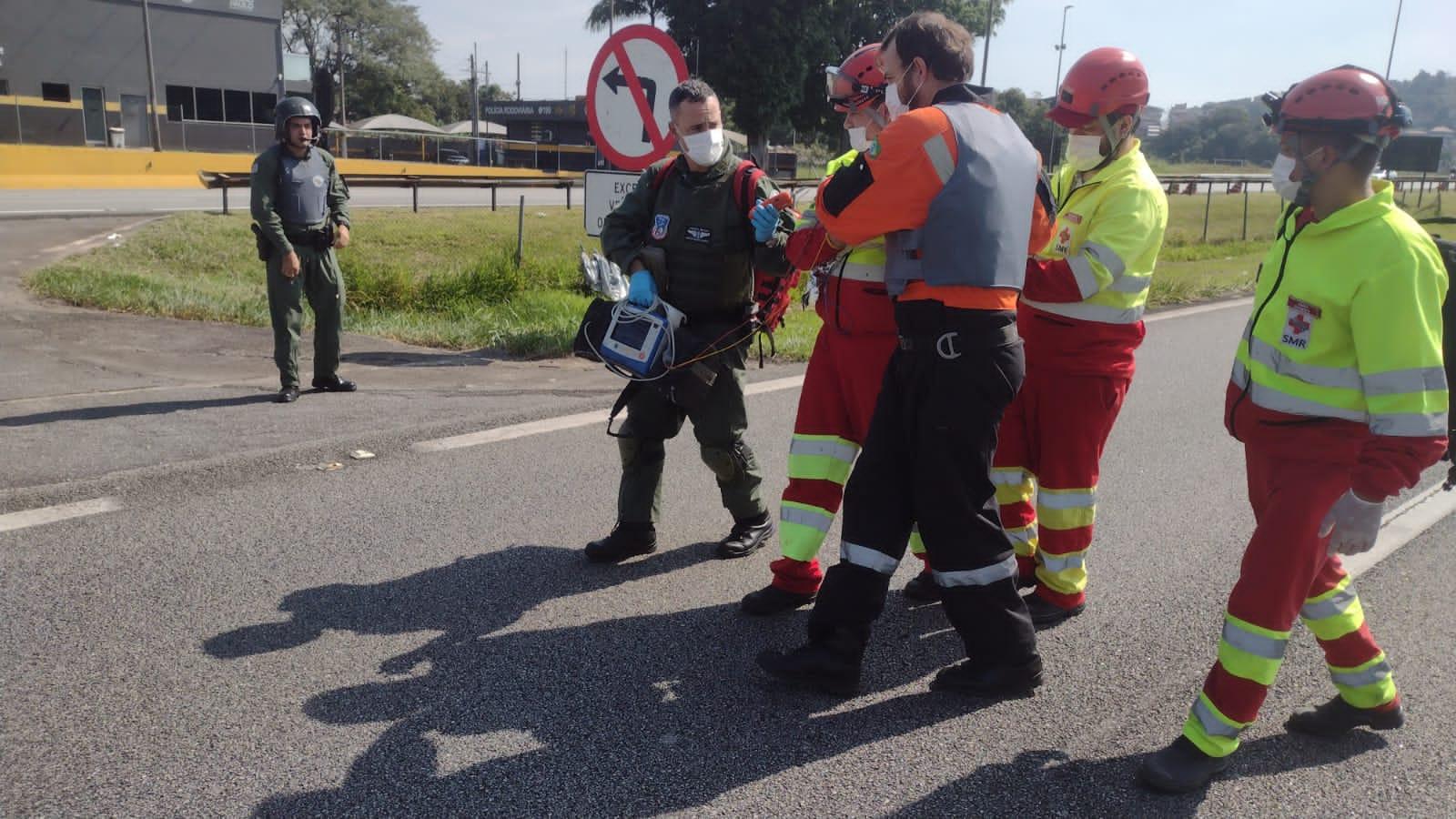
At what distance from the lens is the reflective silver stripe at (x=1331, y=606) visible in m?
3.13

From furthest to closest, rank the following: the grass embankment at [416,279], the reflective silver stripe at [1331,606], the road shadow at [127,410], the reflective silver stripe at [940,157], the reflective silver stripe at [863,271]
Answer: the grass embankment at [416,279], the road shadow at [127,410], the reflective silver stripe at [863,271], the reflective silver stripe at [1331,606], the reflective silver stripe at [940,157]

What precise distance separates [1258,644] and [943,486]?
3.02ft

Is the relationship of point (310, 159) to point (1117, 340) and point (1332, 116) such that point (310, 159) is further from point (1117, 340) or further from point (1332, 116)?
point (1332, 116)

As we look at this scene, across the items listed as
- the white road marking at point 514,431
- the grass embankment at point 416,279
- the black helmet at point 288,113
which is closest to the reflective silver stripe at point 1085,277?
the white road marking at point 514,431

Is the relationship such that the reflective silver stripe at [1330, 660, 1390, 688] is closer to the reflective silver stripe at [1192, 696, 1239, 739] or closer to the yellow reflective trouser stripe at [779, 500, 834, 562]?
the reflective silver stripe at [1192, 696, 1239, 739]

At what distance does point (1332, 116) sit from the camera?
2736 mm

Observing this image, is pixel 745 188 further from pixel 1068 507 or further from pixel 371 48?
pixel 371 48

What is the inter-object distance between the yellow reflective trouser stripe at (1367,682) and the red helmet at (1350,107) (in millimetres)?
1503

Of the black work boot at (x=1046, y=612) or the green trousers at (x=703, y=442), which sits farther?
the green trousers at (x=703, y=442)

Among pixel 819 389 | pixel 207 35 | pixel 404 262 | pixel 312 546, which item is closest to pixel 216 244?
pixel 404 262

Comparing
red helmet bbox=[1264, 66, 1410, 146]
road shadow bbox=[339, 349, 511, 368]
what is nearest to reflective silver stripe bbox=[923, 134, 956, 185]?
red helmet bbox=[1264, 66, 1410, 146]

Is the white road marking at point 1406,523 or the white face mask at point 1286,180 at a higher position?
the white face mask at point 1286,180

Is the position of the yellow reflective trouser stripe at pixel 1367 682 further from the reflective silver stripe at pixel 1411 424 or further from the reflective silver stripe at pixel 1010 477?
the reflective silver stripe at pixel 1010 477

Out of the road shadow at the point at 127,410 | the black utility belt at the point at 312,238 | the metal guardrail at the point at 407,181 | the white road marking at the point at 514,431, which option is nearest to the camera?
the white road marking at the point at 514,431
